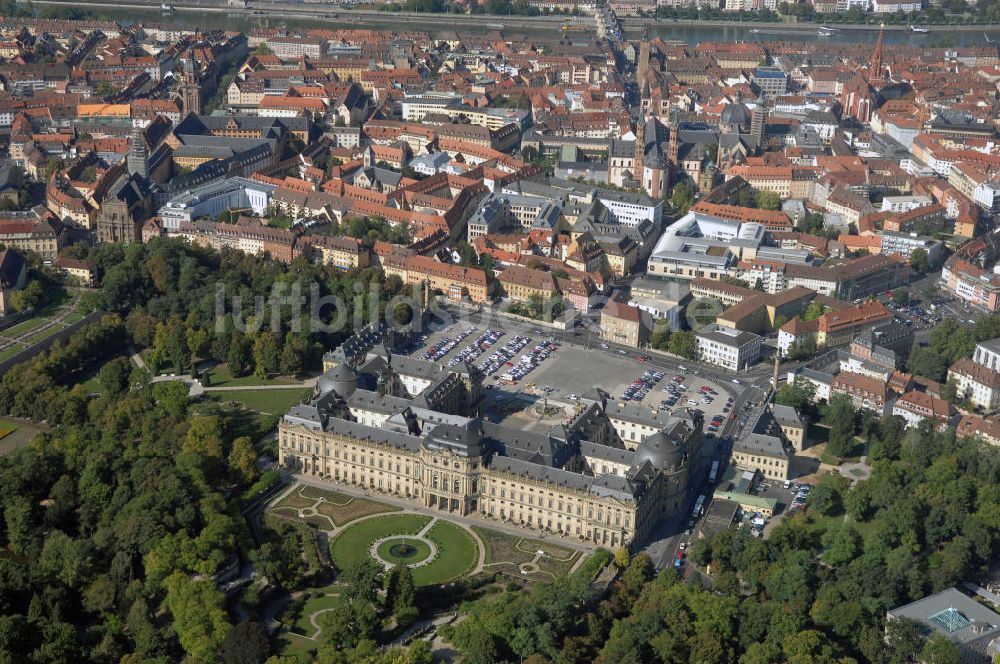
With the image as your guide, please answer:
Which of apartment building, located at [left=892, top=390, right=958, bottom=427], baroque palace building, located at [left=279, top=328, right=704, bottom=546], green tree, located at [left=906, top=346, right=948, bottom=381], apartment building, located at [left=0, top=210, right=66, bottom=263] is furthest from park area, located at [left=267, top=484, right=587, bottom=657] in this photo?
apartment building, located at [left=0, top=210, right=66, bottom=263]

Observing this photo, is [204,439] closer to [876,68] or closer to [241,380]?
[241,380]

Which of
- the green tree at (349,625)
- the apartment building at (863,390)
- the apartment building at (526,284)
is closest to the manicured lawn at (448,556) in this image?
the green tree at (349,625)

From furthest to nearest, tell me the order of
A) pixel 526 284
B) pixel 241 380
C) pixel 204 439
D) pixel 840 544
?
pixel 526 284, pixel 241 380, pixel 204 439, pixel 840 544

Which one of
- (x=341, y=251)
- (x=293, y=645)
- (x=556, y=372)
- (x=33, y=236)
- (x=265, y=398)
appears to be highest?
(x=33, y=236)

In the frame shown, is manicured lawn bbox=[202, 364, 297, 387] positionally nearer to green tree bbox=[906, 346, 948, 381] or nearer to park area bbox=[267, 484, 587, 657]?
park area bbox=[267, 484, 587, 657]

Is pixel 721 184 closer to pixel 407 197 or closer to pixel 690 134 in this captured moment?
pixel 690 134

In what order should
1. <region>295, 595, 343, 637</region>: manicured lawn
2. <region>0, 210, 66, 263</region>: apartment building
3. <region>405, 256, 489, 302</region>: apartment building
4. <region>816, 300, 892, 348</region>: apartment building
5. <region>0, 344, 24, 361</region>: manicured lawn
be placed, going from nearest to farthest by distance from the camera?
<region>295, 595, 343, 637</region>: manicured lawn
<region>0, 344, 24, 361</region>: manicured lawn
<region>816, 300, 892, 348</region>: apartment building
<region>405, 256, 489, 302</region>: apartment building
<region>0, 210, 66, 263</region>: apartment building

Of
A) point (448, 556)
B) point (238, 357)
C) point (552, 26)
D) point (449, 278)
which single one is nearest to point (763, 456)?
point (448, 556)
